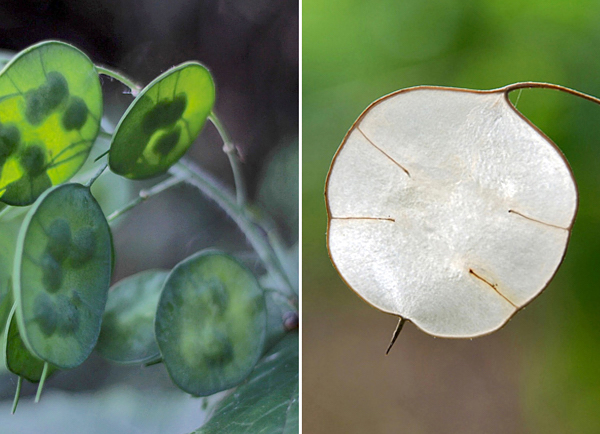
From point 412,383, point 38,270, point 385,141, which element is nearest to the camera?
point 38,270

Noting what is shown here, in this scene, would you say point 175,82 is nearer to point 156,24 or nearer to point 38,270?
point 156,24

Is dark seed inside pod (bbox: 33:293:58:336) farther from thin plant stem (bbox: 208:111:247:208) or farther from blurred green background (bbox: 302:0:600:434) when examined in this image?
blurred green background (bbox: 302:0:600:434)

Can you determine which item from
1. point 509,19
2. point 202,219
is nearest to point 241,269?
point 202,219

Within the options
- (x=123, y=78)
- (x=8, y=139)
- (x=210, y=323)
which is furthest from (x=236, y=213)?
(x=8, y=139)

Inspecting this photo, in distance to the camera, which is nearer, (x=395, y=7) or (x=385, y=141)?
(x=385, y=141)

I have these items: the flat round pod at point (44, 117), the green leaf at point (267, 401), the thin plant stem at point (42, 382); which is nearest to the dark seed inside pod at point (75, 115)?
the flat round pod at point (44, 117)

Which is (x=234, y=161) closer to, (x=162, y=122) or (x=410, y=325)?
(x=162, y=122)
